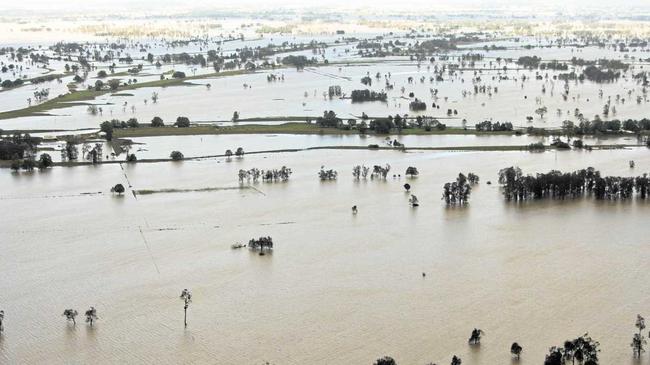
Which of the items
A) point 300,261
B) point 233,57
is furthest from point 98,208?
point 233,57

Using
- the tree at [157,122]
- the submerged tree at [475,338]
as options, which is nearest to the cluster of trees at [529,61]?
the tree at [157,122]

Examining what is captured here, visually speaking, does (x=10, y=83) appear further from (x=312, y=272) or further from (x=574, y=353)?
(x=574, y=353)

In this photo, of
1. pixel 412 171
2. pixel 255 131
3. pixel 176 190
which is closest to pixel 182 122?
pixel 255 131

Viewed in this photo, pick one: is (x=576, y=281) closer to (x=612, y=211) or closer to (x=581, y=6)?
(x=612, y=211)

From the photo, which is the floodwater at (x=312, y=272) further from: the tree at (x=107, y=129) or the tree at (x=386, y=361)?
the tree at (x=107, y=129)

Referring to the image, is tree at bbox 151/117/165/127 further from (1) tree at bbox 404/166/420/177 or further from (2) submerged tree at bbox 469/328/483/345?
(2) submerged tree at bbox 469/328/483/345
